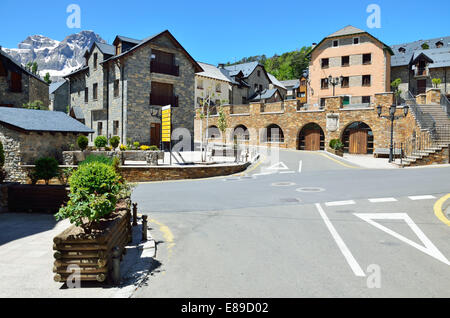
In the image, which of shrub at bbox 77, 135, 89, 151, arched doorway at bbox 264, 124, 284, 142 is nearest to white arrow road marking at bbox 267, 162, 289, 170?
shrub at bbox 77, 135, 89, 151

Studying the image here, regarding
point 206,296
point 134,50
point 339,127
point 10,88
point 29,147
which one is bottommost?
point 206,296

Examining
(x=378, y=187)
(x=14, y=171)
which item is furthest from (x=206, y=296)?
(x=14, y=171)

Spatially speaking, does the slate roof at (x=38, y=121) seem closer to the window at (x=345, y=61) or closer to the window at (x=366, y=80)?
the window at (x=345, y=61)

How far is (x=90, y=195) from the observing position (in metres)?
5.54

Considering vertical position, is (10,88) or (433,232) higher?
(10,88)

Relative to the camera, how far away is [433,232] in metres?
7.42

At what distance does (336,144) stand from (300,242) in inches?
1052

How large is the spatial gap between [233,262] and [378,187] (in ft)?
32.3

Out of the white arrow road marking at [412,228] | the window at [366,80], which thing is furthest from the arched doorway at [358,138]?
the white arrow road marking at [412,228]

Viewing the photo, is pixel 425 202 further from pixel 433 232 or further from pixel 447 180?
pixel 447 180

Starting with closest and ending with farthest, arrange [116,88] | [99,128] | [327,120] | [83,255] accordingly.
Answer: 1. [83,255]
2. [116,88]
3. [99,128]
4. [327,120]

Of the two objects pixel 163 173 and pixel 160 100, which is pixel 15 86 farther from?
pixel 163 173

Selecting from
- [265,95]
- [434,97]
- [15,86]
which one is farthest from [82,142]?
[265,95]

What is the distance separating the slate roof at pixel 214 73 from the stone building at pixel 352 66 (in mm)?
14256
